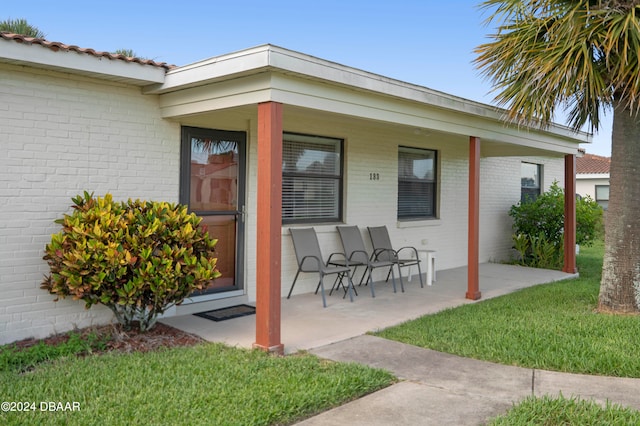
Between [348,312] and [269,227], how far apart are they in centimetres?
233

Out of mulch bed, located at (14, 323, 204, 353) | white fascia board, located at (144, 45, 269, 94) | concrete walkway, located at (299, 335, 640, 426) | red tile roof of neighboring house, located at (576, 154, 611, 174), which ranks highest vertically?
red tile roof of neighboring house, located at (576, 154, 611, 174)

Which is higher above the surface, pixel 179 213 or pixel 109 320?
pixel 179 213

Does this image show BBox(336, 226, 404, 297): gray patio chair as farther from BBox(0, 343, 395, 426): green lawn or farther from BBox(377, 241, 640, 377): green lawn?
BBox(0, 343, 395, 426): green lawn

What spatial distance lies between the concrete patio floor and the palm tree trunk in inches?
69.3

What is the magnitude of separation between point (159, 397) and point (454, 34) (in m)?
13.8

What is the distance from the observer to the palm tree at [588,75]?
6160 millimetres

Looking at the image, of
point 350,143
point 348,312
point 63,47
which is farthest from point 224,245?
point 63,47

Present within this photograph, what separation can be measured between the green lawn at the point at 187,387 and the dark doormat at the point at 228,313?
1.47 metres

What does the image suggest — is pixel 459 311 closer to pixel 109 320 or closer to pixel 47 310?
pixel 109 320

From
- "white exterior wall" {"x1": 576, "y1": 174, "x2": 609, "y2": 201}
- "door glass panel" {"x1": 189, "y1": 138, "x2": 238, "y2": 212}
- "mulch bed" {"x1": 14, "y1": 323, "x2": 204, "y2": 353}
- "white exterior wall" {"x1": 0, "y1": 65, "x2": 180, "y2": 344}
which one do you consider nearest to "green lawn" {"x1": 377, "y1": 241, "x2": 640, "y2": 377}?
"mulch bed" {"x1": 14, "y1": 323, "x2": 204, "y2": 353}

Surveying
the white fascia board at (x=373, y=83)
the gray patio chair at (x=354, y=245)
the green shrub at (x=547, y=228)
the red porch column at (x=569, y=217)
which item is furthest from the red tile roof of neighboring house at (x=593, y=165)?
the gray patio chair at (x=354, y=245)

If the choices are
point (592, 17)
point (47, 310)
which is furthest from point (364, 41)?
point (47, 310)

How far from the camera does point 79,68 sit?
17.4ft

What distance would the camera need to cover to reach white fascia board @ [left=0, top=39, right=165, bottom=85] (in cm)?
492
